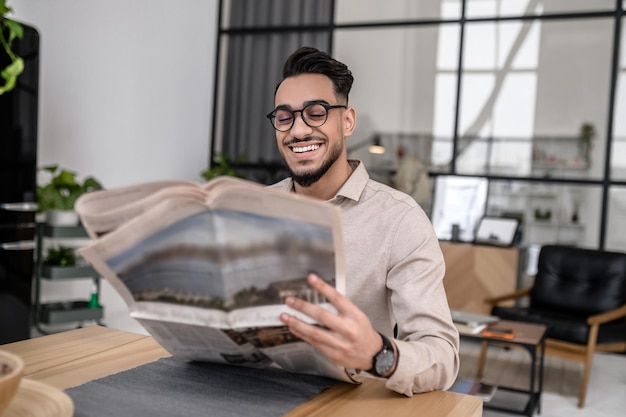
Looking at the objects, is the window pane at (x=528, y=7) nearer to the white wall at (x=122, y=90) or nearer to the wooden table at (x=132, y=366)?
the white wall at (x=122, y=90)

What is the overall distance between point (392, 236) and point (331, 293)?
53 cm

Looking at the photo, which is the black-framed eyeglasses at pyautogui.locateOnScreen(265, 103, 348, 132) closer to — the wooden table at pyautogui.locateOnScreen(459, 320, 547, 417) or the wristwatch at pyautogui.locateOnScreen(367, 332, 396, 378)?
the wristwatch at pyautogui.locateOnScreen(367, 332, 396, 378)

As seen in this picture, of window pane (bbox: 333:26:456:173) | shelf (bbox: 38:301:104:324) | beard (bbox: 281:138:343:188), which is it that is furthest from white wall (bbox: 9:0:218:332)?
beard (bbox: 281:138:343:188)

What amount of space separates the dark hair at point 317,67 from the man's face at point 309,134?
2 centimetres

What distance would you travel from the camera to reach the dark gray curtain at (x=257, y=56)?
6418mm

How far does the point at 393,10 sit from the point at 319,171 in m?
4.94

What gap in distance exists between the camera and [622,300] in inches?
171

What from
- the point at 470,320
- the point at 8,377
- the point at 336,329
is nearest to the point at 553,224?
the point at 470,320

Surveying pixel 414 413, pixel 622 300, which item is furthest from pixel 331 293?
pixel 622 300

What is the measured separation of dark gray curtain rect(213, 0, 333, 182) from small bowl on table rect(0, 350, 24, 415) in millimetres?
5669

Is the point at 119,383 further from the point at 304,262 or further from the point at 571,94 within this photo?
the point at 571,94

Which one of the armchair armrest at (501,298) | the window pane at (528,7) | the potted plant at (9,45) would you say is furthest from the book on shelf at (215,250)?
the window pane at (528,7)

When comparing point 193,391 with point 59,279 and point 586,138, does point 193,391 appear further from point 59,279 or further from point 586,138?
point 586,138

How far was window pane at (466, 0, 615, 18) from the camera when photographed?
17.7 feet
